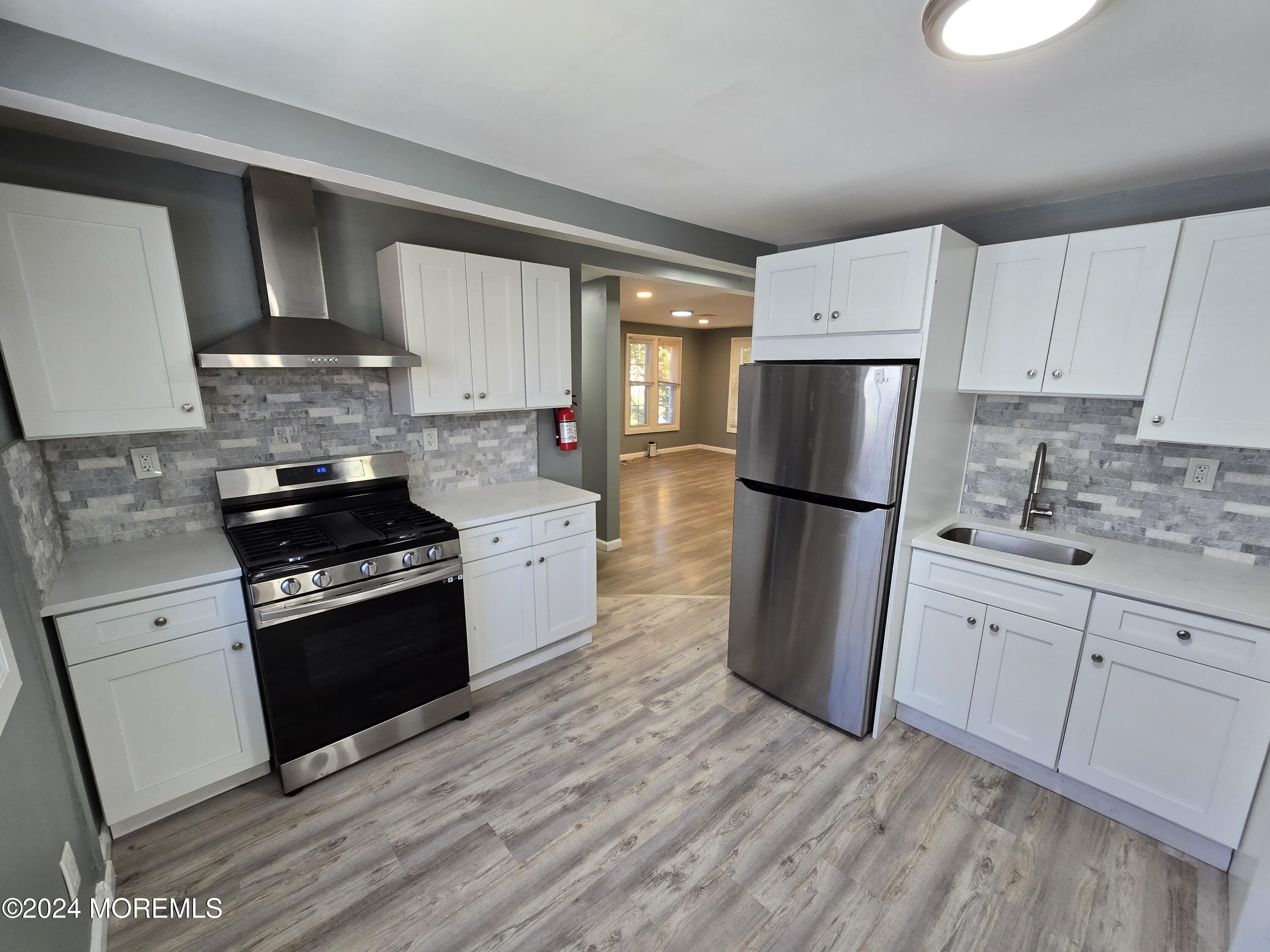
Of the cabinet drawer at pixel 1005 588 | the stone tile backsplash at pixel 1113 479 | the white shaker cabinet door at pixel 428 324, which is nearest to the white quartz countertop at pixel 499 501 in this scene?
the white shaker cabinet door at pixel 428 324

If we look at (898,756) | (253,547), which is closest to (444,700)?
(253,547)

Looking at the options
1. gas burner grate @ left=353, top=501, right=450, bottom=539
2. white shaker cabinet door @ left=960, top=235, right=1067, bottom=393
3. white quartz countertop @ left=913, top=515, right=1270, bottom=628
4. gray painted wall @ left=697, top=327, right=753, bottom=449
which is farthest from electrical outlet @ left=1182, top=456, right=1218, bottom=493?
gray painted wall @ left=697, top=327, right=753, bottom=449

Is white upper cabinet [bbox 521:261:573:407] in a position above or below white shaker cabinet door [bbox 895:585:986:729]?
above

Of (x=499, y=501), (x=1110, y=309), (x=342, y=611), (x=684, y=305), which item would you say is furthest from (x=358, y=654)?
(x=684, y=305)

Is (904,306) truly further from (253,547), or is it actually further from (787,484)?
(253,547)

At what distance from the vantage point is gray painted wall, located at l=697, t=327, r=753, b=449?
9.44 metres

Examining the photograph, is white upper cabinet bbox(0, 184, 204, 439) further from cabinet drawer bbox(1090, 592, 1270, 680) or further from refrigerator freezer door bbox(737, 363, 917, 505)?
cabinet drawer bbox(1090, 592, 1270, 680)

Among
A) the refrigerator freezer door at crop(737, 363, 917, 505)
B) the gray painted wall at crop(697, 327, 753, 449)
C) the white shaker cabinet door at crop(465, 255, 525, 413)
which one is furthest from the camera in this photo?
the gray painted wall at crop(697, 327, 753, 449)

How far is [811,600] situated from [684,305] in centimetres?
497

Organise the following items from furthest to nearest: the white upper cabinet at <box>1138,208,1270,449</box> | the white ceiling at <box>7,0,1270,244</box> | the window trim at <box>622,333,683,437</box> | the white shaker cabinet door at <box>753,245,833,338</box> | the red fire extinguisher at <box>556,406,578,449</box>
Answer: the window trim at <box>622,333,683,437</box>, the red fire extinguisher at <box>556,406,578,449</box>, the white shaker cabinet door at <box>753,245,833,338</box>, the white upper cabinet at <box>1138,208,1270,449</box>, the white ceiling at <box>7,0,1270,244</box>

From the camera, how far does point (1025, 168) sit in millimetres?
1924

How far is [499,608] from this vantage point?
258cm

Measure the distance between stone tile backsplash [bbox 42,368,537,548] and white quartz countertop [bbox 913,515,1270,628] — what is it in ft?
8.40

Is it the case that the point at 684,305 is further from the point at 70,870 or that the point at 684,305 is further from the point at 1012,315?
the point at 70,870
